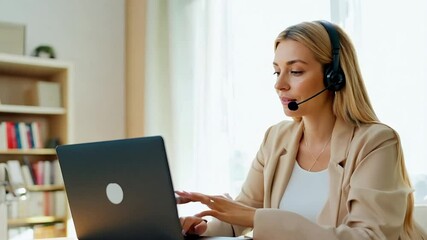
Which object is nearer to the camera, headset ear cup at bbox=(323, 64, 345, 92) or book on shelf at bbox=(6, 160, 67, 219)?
headset ear cup at bbox=(323, 64, 345, 92)

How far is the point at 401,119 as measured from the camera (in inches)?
73.5

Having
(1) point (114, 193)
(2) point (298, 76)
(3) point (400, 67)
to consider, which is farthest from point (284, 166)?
(3) point (400, 67)

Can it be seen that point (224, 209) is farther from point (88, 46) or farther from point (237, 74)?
point (88, 46)

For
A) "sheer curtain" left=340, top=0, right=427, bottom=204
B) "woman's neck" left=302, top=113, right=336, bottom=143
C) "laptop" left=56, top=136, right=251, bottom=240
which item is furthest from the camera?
"sheer curtain" left=340, top=0, right=427, bottom=204

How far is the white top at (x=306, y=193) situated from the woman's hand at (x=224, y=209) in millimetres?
264

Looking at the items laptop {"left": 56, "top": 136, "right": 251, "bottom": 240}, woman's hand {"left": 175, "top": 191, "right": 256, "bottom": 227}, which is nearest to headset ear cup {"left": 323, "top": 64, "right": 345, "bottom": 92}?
woman's hand {"left": 175, "top": 191, "right": 256, "bottom": 227}

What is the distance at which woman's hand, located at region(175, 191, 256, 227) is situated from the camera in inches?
45.5

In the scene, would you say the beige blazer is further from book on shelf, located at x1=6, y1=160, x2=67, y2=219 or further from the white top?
book on shelf, located at x1=6, y1=160, x2=67, y2=219

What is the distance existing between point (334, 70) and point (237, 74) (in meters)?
1.32

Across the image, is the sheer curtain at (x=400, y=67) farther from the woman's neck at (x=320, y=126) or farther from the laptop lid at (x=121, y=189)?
the laptop lid at (x=121, y=189)

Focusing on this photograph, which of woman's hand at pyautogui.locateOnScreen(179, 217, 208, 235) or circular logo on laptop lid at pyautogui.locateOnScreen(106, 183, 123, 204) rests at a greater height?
circular logo on laptop lid at pyautogui.locateOnScreen(106, 183, 123, 204)

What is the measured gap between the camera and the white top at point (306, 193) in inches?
53.9

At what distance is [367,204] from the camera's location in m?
1.15

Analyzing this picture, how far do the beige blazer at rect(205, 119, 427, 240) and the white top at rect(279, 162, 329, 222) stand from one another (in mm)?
19
